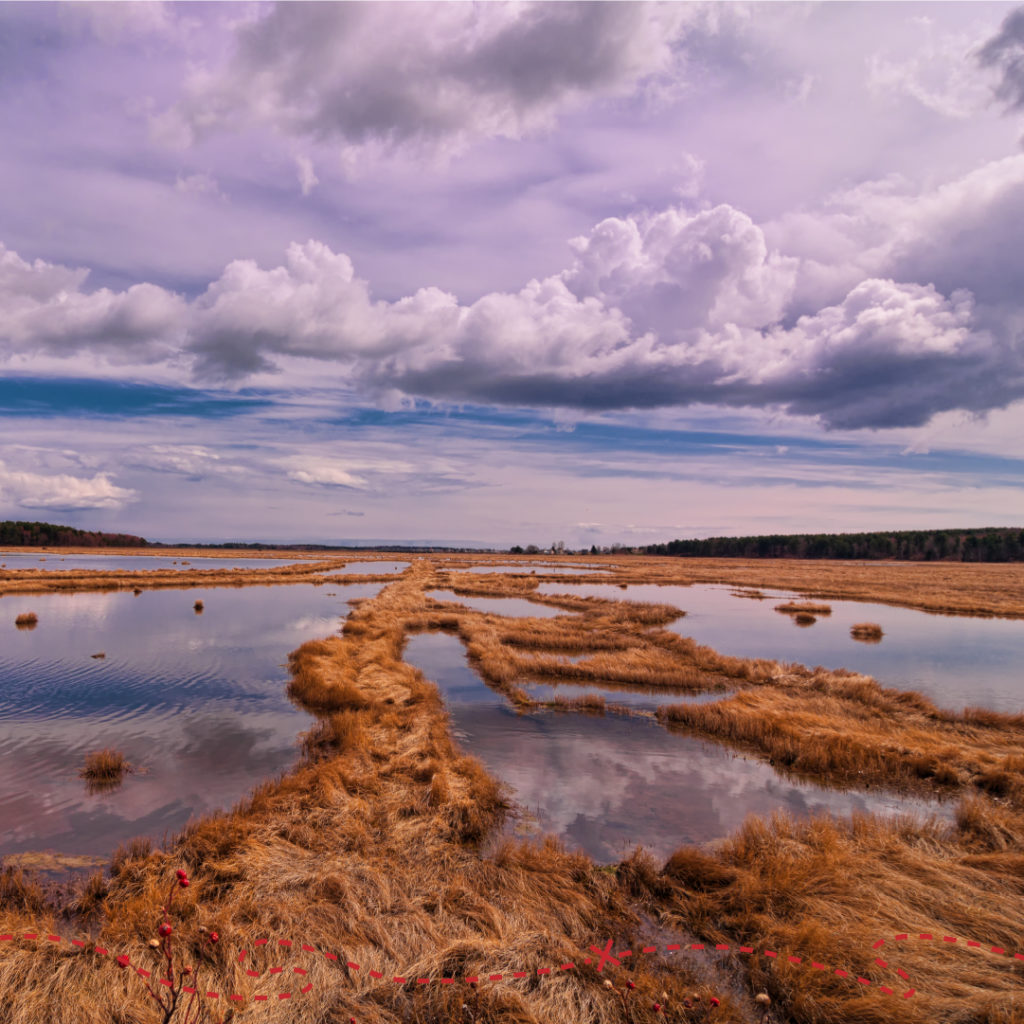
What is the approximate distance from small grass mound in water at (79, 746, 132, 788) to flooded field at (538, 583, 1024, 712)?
26507 millimetres

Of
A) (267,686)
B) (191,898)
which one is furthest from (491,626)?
(191,898)

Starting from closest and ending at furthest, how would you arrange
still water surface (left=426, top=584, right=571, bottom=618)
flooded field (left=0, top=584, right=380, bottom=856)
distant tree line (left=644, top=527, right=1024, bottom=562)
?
flooded field (left=0, top=584, right=380, bottom=856) → still water surface (left=426, top=584, right=571, bottom=618) → distant tree line (left=644, top=527, right=1024, bottom=562)

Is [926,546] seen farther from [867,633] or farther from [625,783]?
[625,783]

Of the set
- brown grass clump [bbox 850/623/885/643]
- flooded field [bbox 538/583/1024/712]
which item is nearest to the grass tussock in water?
flooded field [bbox 538/583/1024/712]

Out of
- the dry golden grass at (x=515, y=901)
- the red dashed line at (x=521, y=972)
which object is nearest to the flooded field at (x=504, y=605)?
the dry golden grass at (x=515, y=901)

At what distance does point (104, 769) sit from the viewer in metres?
12.7

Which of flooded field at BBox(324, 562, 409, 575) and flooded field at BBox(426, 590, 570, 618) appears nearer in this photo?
flooded field at BBox(426, 590, 570, 618)

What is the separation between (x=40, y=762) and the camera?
43.8 ft

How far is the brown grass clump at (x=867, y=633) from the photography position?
34562 mm

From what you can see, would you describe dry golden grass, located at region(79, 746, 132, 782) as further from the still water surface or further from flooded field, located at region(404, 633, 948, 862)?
the still water surface

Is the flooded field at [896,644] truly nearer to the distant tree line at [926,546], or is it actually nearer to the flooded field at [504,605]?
the flooded field at [504,605]

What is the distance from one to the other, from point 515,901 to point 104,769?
10597 mm

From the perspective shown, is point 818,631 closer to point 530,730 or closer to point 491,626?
point 491,626

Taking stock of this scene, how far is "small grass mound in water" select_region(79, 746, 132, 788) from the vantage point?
12.4m
